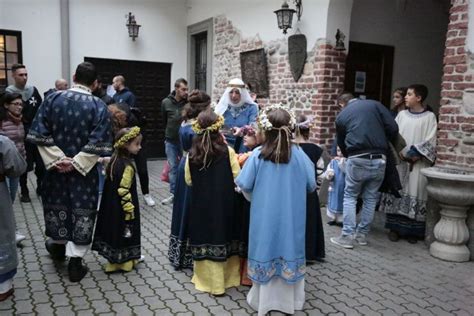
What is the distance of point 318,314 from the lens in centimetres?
327

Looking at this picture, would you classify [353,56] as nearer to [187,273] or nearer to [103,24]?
[187,273]

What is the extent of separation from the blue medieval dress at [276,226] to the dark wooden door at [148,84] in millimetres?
7063

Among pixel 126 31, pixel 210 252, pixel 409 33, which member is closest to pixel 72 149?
pixel 210 252

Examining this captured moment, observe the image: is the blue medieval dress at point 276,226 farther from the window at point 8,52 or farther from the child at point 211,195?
the window at point 8,52

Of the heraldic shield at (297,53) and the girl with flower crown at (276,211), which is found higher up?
the heraldic shield at (297,53)

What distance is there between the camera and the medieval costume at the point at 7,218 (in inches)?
125

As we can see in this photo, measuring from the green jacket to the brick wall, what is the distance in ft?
11.1

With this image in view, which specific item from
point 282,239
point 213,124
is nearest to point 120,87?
point 213,124

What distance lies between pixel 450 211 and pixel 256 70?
4.31 m

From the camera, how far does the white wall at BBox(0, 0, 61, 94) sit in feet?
28.3

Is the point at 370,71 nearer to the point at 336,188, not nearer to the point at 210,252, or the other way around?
the point at 336,188

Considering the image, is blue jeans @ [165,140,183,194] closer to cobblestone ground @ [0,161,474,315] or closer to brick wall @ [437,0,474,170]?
cobblestone ground @ [0,161,474,315]

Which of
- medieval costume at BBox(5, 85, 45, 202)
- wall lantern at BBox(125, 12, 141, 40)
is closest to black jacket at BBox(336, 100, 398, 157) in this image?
medieval costume at BBox(5, 85, 45, 202)

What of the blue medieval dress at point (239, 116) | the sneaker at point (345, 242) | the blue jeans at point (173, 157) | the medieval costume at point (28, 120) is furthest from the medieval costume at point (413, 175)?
the medieval costume at point (28, 120)
